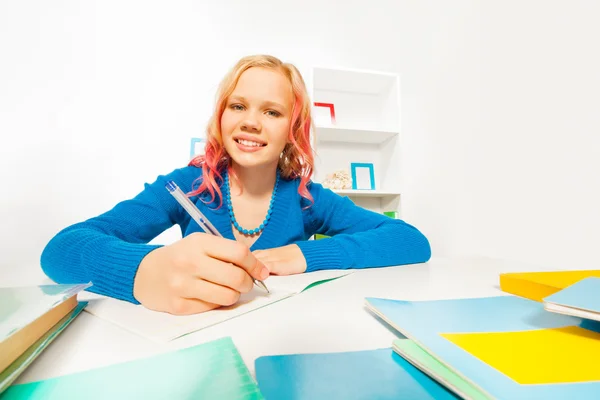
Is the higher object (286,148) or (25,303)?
(286,148)

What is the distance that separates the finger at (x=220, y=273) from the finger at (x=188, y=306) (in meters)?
0.03

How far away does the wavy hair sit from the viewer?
86 centimetres

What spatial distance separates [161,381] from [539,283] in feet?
1.31

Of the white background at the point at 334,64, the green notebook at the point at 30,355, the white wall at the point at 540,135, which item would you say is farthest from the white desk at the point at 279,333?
the white background at the point at 334,64

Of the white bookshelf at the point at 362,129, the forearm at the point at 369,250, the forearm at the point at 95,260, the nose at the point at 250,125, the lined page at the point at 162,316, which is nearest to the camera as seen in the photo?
the lined page at the point at 162,316

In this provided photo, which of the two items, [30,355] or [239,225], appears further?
[239,225]

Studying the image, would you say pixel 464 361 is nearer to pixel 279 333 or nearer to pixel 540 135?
pixel 279 333

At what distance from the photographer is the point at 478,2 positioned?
154 cm

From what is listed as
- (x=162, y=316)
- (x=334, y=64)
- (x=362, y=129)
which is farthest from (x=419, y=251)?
(x=334, y=64)

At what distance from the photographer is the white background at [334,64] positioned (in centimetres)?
115

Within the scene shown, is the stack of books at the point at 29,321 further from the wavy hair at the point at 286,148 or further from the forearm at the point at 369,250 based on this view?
the wavy hair at the point at 286,148

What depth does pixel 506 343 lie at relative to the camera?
239 mm

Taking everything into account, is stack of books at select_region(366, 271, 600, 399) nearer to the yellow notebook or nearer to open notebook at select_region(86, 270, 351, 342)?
the yellow notebook

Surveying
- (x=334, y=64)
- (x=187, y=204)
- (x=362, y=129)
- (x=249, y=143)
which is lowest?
(x=187, y=204)
